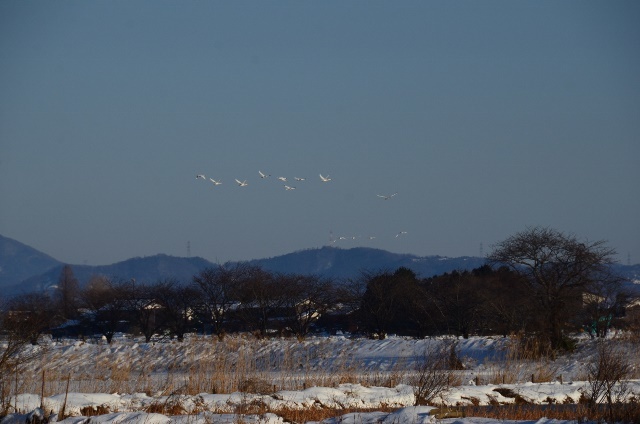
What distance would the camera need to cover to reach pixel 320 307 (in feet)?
175

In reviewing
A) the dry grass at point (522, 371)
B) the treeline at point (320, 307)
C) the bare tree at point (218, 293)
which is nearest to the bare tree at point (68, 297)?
the treeline at point (320, 307)

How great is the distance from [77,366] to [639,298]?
1608 inches

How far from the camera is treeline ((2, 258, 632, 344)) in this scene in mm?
44250

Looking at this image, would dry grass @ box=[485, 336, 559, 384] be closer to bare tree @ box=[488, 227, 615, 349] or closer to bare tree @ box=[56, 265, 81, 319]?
bare tree @ box=[488, 227, 615, 349]

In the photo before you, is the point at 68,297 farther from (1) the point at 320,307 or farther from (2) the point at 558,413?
(2) the point at 558,413

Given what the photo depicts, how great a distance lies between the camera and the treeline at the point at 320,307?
44250 mm

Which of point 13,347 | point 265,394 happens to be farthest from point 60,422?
point 265,394

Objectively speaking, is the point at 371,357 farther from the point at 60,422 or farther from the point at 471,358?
the point at 60,422

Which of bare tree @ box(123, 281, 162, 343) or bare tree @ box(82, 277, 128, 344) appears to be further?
bare tree @ box(82, 277, 128, 344)

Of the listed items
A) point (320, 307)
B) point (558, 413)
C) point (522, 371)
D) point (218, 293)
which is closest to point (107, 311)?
point (218, 293)

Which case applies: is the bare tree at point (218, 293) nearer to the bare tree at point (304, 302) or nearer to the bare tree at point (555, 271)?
the bare tree at point (304, 302)

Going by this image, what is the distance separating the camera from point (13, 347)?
16.7 meters

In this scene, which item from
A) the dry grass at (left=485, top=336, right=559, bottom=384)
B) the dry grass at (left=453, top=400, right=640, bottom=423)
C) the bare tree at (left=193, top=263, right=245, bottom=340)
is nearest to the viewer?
the dry grass at (left=453, top=400, right=640, bottom=423)

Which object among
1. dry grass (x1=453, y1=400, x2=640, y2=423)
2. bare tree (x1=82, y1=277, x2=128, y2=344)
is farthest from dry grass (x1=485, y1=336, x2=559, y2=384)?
bare tree (x1=82, y1=277, x2=128, y2=344)
